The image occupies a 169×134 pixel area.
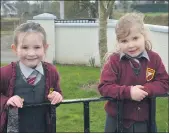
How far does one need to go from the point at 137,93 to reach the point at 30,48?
0.65 m

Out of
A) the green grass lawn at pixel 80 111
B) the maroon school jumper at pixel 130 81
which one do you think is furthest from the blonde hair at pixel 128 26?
the green grass lawn at pixel 80 111

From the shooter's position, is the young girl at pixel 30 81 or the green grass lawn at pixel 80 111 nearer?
the young girl at pixel 30 81

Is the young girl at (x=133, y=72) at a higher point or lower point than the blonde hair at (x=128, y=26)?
lower

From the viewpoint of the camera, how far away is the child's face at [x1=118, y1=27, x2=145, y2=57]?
98.3 inches

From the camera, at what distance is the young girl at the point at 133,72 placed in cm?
248

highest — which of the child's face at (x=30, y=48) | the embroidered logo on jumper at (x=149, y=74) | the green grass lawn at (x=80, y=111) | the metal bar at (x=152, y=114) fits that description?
the child's face at (x=30, y=48)

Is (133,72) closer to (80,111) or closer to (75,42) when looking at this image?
(80,111)

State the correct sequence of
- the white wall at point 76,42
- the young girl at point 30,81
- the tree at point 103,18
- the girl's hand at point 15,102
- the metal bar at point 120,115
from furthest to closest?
the white wall at point 76,42
the tree at point 103,18
the metal bar at point 120,115
the young girl at point 30,81
the girl's hand at point 15,102

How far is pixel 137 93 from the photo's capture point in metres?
2.38

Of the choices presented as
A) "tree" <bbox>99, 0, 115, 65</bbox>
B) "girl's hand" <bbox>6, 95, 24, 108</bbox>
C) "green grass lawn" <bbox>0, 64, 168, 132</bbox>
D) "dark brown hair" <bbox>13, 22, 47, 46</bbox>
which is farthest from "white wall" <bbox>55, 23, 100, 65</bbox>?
"girl's hand" <bbox>6, 95, 24, 108</bbox>

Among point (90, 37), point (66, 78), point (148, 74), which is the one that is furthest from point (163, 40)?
point (148, 74)

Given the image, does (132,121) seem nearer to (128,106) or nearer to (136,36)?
(128,106)

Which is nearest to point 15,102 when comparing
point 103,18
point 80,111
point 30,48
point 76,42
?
point 30,48

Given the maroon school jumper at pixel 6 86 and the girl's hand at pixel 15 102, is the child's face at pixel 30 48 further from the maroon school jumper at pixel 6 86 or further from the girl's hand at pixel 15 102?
the girl's hand at pixel 15 102
